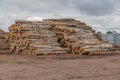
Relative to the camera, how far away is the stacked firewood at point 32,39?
20781 millimetres

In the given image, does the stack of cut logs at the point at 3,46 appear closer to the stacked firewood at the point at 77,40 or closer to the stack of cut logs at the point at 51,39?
the stack of cut logs at the point at 51,39

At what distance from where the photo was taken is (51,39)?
21.9 metres

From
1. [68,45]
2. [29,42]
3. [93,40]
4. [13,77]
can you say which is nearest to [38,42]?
[29,42]

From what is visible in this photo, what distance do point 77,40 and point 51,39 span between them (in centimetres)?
215

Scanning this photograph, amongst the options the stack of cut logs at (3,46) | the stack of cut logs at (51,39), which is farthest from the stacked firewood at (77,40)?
the stack of cut logs at (3,46)

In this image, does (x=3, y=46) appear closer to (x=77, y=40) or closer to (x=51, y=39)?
(x=51, y=39)

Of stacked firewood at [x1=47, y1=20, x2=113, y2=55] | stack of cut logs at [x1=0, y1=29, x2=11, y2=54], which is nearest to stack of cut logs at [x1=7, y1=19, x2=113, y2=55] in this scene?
stacked firewood at [x1=47, y1=20, x2=113, y2=55]

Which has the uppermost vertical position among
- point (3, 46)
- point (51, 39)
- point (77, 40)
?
point (51, 39)

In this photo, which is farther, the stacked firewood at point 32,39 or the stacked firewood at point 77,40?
the stacked firewood at point 77,40

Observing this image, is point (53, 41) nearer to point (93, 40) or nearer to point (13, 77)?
point (93, 40)

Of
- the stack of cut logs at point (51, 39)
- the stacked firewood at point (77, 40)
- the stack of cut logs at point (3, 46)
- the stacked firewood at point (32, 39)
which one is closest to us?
the stacked firewood at point (32, 39)

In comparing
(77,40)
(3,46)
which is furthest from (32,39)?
(77,40)

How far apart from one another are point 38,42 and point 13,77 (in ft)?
31.2

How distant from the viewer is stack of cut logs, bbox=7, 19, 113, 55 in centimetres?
2111
